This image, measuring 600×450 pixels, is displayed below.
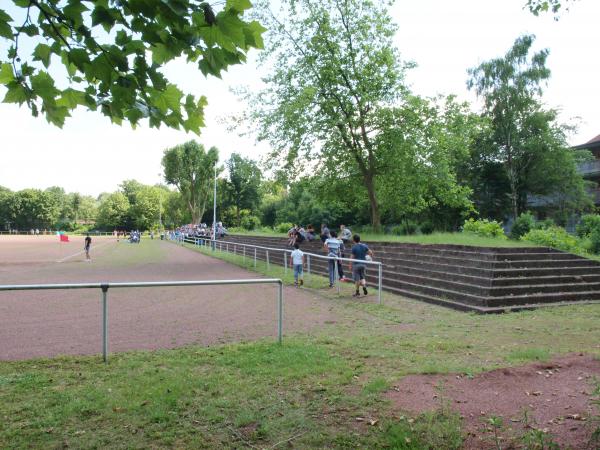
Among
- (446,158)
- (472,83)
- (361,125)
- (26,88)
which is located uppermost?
(472,83)

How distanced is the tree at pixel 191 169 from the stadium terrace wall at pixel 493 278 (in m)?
58.1

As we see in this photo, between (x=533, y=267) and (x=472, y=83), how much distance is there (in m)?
29.7

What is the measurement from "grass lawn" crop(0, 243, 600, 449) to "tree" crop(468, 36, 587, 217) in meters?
Answer: 33.3

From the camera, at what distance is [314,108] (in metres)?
23.3

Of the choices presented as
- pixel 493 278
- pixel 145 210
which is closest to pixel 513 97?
pixel 493 278

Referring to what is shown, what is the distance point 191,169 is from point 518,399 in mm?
69961

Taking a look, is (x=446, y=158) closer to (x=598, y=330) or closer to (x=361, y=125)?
(x=361, y=125)

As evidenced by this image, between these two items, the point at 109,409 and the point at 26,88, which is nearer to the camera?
the point at 26,88

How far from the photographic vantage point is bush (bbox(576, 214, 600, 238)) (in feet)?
62.5

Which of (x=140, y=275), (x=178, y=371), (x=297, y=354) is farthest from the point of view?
(x=140, y=275)

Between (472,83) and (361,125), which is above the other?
(472,83)

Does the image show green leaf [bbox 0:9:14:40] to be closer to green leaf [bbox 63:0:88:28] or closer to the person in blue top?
green leaf [bbox 63:0:88:28]

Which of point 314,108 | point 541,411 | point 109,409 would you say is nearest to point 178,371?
point 109,409

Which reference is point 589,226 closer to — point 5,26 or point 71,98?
point 71,98
